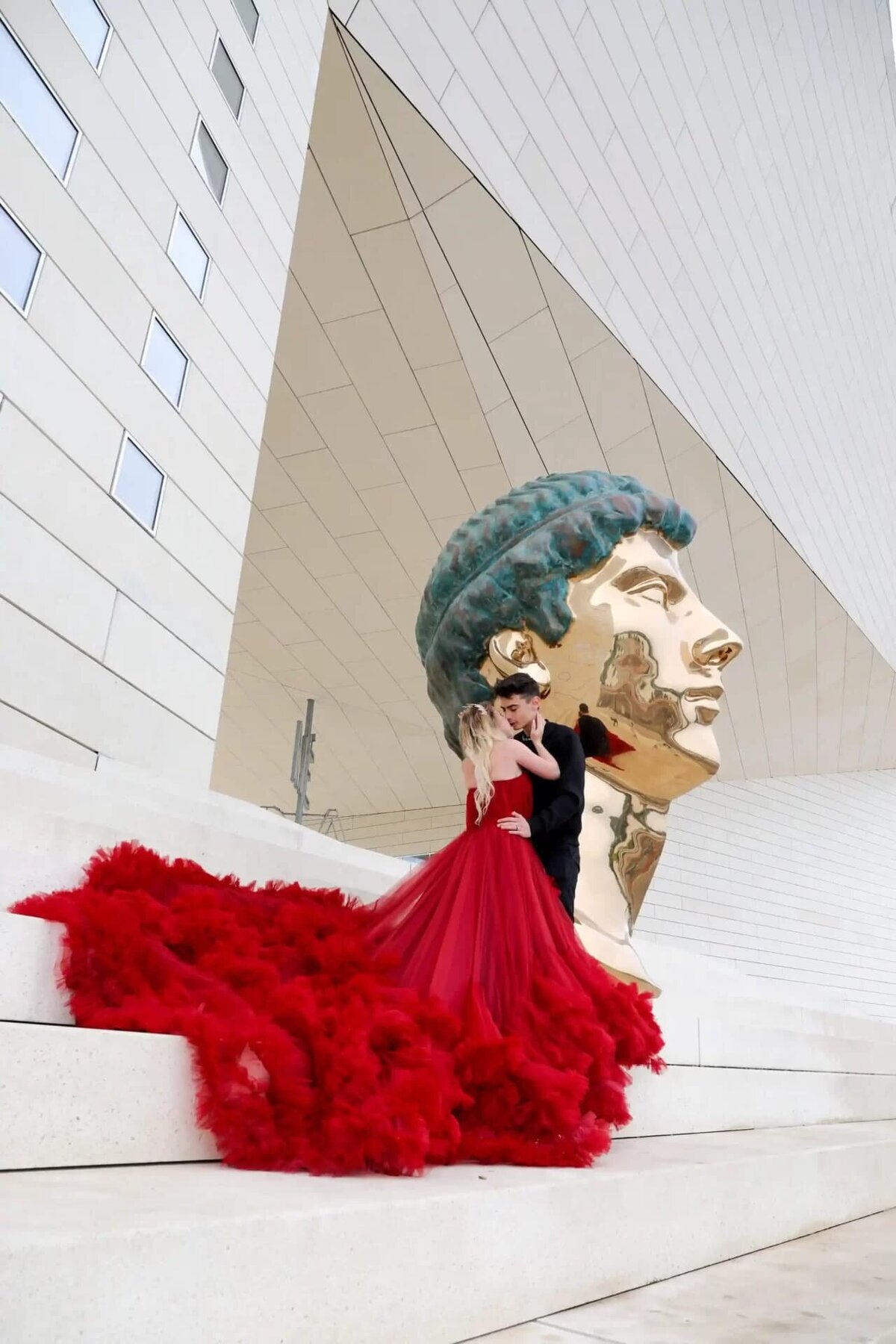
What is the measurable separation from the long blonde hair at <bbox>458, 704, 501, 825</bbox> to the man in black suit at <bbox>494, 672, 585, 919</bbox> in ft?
0.16

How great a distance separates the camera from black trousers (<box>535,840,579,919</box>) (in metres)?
2.20

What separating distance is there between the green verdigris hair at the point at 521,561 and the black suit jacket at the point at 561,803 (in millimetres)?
360

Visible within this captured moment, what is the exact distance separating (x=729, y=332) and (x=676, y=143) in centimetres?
164

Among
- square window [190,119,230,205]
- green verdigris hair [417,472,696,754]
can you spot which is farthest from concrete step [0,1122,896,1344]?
square window [190,119,230,205]

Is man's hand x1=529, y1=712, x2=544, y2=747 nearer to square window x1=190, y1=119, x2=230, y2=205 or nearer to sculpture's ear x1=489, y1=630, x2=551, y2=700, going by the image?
sculpture's ear x1=489, y1=630, x2=551, y2=700

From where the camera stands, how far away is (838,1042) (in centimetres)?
371

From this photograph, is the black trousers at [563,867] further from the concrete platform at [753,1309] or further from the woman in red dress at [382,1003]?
the concrete platform at [753,1309]

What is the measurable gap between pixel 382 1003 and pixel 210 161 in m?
3.98

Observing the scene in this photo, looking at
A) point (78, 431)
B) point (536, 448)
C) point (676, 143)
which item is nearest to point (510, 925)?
point (78, 431)

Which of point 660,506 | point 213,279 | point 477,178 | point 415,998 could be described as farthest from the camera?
point 477,178

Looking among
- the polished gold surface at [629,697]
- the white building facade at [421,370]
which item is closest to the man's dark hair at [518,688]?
the polished gold surface at [629,697]

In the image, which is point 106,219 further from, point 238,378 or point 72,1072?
point 72,1072

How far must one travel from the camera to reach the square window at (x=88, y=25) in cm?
318

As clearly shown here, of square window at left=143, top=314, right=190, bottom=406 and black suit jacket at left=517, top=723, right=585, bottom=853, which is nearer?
black suit jacket at left=517, top=723, right=585, bottom=853
